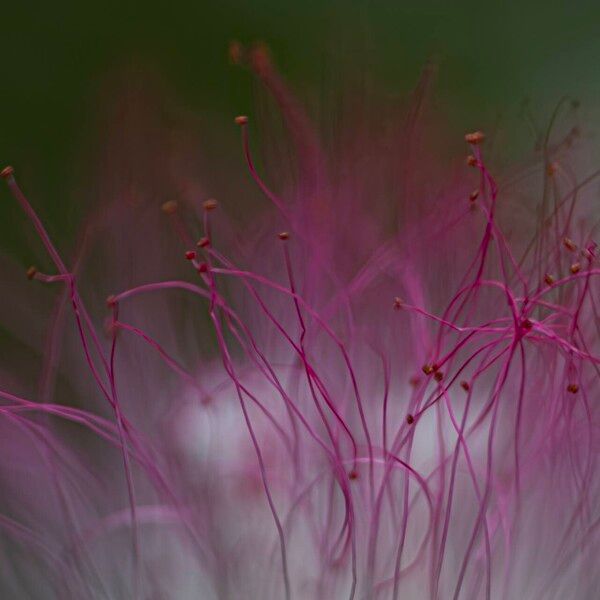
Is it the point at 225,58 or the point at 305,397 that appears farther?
the point at 225,58

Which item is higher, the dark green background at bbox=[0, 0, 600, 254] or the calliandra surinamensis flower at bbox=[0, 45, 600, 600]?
the dark green background at bbox=[0, 0, 600, 254]

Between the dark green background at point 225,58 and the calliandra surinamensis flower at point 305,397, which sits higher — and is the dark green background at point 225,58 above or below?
above

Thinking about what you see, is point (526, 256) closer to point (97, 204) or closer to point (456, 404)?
point (456, 404)

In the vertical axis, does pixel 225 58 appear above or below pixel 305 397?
above

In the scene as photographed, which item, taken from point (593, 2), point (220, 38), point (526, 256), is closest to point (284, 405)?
point (526, 256)
